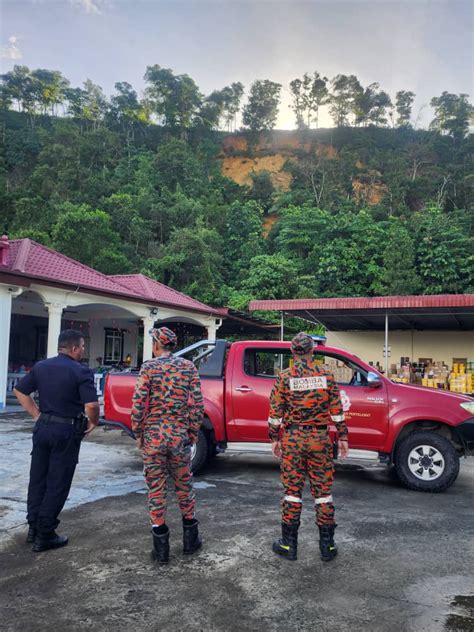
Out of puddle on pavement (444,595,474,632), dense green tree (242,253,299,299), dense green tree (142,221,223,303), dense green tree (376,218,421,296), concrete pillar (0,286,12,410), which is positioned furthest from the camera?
dense green tree (142,221,223,303)

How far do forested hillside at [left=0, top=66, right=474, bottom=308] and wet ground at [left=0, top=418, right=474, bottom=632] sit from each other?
27721mm

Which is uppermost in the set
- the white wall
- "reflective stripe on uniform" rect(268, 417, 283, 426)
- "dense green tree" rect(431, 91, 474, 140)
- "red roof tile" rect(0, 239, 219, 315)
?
"dense green tree" rect(431, 91, 474, 140)

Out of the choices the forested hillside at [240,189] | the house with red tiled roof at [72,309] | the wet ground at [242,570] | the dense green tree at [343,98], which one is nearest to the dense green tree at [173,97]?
the forested hillside at [240,189]

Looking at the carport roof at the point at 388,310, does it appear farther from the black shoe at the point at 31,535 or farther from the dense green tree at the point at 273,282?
the dense green tree at the point at 273,282

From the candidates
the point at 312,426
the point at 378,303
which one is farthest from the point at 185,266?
the point at 312,426

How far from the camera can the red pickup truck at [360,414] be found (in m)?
6.33

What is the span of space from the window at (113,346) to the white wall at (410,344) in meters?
10.2

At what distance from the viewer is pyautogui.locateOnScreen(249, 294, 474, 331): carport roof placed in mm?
14039

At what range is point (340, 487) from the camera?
254 inches

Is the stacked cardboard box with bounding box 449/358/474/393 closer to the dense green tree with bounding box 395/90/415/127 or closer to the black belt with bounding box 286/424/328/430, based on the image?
the black belt with bounding box 286/424/328/430

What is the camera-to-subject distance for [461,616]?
3.09 m

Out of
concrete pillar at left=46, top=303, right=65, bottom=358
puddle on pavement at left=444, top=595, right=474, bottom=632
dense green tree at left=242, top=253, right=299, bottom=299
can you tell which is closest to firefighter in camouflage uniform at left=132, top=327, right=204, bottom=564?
puddle on pavement at left=444, top=595, right=474, bottom=632

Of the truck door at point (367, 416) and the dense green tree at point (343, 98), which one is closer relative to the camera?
the truck door at point (367, 416)

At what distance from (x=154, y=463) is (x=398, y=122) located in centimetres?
9618
